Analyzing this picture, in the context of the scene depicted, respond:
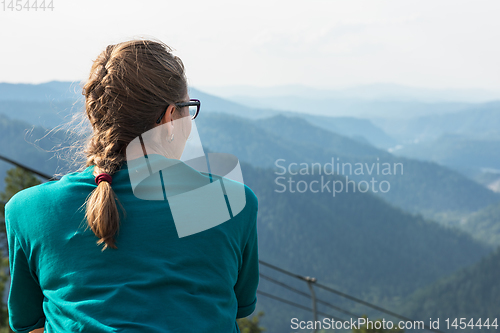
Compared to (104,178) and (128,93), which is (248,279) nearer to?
(104,178)

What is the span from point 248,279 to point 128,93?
579 mm

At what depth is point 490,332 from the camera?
210ft

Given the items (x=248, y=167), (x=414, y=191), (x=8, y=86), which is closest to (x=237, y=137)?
(x=248, y=167)

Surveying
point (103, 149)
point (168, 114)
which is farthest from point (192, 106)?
point (103, 149)

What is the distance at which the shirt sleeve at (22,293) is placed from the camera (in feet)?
3.26

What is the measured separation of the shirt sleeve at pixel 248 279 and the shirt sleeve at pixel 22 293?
508mm

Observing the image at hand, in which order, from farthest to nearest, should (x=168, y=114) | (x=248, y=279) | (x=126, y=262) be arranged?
(x=248, y=279)
(x=168, y=114)
(x=126, y=262)

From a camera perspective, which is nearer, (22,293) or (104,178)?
(104,178)

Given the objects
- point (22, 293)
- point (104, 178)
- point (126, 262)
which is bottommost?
point (22, 293)

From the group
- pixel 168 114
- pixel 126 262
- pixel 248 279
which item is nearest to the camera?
pixel 126 262

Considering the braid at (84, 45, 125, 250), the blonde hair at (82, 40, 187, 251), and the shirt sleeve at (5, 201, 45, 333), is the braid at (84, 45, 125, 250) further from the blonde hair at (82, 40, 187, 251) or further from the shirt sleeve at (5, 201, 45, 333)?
the shirt sleeve at (5, 201, 45, 333)

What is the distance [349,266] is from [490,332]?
111 ft

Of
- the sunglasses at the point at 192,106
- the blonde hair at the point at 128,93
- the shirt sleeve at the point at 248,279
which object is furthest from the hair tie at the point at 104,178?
the shirt sleeve at the point at 248,279

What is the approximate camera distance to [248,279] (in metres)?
1.13
